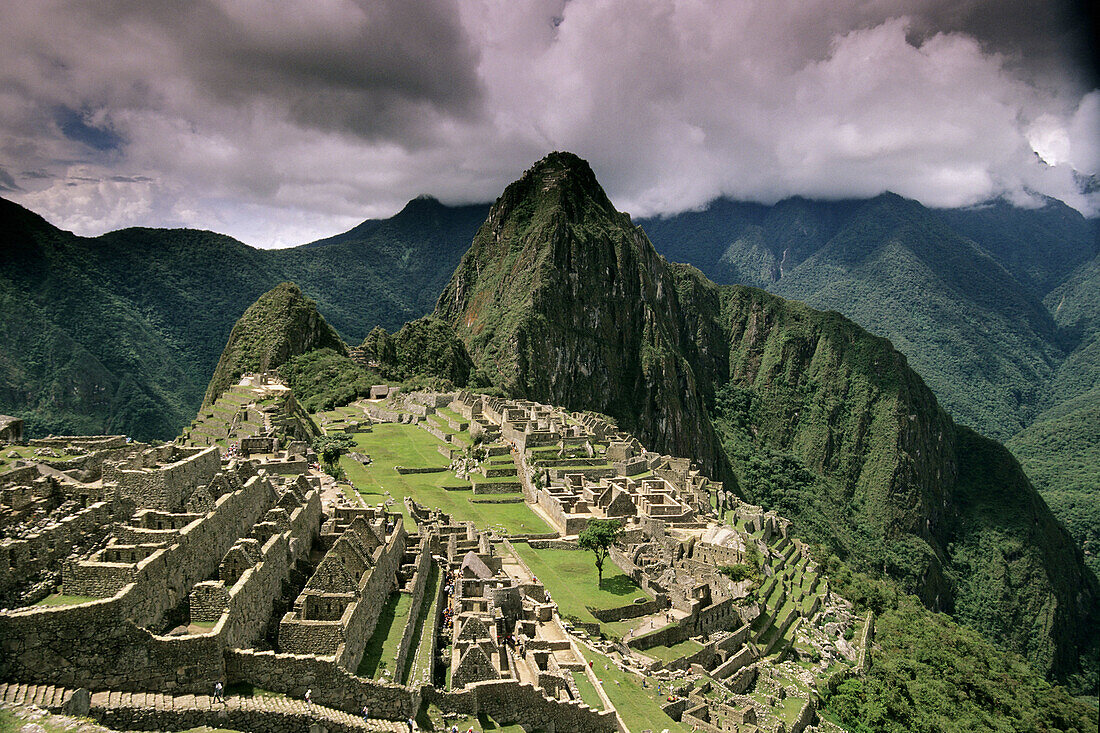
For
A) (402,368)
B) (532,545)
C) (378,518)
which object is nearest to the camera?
(378,518)

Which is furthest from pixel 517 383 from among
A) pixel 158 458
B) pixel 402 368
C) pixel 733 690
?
pixel 158 458

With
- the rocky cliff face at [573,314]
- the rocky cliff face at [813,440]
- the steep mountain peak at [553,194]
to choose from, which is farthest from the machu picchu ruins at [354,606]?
the steep mountain peak at [553,194]

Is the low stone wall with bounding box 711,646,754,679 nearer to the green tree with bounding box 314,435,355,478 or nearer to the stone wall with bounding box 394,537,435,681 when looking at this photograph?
the stone wall with bounding box 394,537,435,681

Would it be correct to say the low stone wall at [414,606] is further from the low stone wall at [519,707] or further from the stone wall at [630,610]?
the stone wall at [630,610]

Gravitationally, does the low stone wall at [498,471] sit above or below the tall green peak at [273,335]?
below

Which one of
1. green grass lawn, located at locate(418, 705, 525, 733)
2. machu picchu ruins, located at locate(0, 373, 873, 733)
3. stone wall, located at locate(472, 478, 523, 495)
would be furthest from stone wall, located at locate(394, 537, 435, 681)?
stone wall, located at locate(472, 478, 523, 495)

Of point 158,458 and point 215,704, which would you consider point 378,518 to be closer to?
point 158,458
